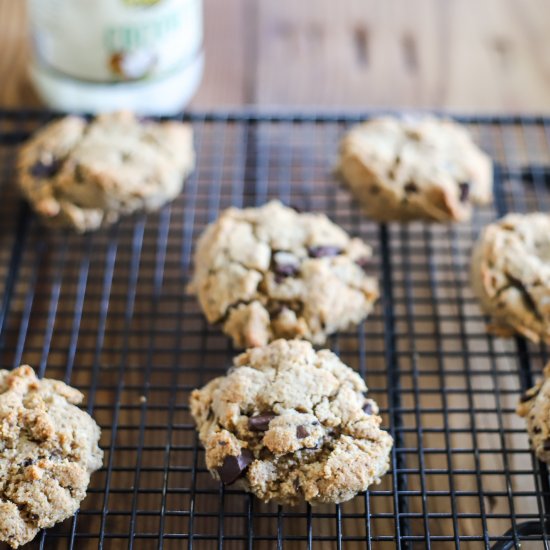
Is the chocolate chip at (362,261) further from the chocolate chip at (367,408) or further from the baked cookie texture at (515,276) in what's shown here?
the chocolate chip at (367,408)

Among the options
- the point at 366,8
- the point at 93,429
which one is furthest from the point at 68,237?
the point at 366,8

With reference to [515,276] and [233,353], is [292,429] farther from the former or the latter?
[515,276]

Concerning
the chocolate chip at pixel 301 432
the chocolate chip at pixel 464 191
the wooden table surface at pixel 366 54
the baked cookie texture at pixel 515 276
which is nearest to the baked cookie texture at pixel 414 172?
the chocolate chip at pixel 464 191

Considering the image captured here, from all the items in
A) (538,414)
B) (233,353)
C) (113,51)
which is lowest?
(233,353)

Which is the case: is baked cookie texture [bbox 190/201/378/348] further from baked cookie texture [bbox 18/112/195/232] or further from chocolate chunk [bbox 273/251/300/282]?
baked cookie texture [bbox 18/112/195/232]

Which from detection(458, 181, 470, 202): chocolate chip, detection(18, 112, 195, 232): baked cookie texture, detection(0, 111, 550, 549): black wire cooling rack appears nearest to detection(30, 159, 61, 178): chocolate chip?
detection(18, 112, 195, 232): baked cookie texture

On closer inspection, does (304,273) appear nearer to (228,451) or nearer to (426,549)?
(228,451)

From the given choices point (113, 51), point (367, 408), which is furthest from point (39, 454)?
point (113, 51)
